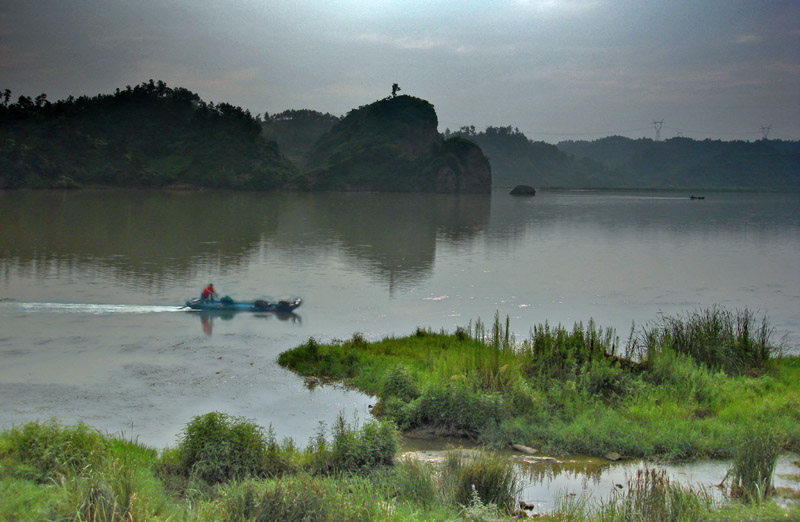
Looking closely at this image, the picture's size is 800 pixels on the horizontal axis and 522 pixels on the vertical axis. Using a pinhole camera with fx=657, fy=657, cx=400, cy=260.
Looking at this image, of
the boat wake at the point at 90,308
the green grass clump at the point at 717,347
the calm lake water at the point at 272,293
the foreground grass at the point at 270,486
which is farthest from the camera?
the boat wake at the point at 90,308

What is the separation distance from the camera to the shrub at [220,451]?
7.96 metres

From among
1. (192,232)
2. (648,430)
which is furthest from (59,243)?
(648,430)

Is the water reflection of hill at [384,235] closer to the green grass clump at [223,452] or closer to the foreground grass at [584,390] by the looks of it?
the foreground grass at [584,390]

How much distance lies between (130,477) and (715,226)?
5660cm

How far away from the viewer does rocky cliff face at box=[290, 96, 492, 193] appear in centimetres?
13325

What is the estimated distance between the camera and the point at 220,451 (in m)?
8.09

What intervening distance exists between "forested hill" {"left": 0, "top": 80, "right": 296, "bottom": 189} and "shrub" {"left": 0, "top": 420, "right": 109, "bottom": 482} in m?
93.0

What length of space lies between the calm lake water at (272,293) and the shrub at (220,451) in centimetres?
169

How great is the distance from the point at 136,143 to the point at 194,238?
309 ft

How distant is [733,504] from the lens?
264 inches

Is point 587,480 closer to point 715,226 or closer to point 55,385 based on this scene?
point 55,385

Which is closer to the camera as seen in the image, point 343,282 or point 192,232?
point 343,282

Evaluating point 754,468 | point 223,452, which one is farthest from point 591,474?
point 223,452

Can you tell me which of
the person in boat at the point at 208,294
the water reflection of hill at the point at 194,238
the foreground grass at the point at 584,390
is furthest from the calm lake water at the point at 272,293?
the foreground grass at the point at 584,390
